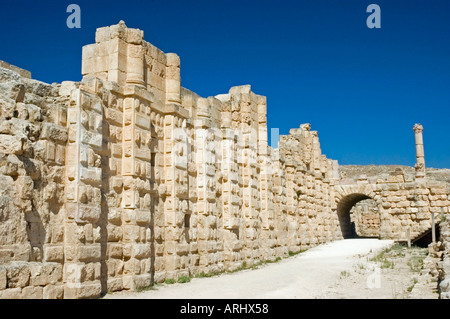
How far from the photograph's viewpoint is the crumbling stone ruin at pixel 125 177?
7.13 m

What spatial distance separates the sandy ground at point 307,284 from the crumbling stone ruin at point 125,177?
25.3 inches

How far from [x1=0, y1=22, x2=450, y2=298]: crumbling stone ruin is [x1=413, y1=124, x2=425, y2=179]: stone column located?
13.9 meters

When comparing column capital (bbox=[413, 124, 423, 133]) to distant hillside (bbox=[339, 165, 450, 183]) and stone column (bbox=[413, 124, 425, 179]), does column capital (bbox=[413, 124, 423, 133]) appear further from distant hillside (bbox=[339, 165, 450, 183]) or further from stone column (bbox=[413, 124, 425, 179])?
distant hillside (bbox=[339, 165, 450, 183])

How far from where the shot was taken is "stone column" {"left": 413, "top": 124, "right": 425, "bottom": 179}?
1078 inches

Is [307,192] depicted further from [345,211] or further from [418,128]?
[418,128]

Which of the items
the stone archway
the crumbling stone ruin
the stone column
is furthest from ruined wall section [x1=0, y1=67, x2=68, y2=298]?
the stone column

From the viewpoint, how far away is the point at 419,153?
94.4ft

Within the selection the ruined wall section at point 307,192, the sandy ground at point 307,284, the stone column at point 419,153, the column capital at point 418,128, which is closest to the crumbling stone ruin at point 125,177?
the sandy ground at point 307,284

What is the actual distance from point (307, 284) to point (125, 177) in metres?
4.25

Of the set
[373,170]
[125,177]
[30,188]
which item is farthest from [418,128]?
[30,188]

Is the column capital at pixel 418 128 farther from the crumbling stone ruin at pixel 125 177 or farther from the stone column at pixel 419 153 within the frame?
the crumbling stone ruin at pixel 125 177

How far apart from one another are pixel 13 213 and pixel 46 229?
28.4 inches
